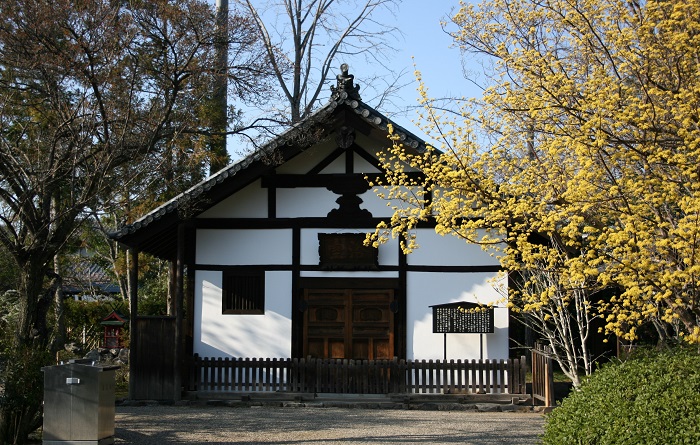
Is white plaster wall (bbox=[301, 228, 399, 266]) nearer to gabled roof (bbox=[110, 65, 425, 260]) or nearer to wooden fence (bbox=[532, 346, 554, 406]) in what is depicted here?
gabled roof (bbox=[110, 65, 425, 260])

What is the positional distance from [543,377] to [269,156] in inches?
256

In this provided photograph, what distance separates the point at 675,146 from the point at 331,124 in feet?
26.6

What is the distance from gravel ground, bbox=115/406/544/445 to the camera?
1130 centimetres

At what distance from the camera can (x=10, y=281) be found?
20359 millimetres

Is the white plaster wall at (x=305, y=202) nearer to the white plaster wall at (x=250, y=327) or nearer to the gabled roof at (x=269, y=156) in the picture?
the gabled roof at (x=269, y=156)

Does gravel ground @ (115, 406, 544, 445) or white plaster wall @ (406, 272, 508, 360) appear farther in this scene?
white plaster wall @ (406, 272, 508, 360)

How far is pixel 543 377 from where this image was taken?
14.7m

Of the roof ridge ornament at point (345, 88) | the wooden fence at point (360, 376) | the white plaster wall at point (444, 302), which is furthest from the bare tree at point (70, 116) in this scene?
the white plaster wall at point (444, 302)

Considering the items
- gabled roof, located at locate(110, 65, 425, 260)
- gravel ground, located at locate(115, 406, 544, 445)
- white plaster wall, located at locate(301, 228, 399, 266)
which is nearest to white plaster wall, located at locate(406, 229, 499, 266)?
white plaster wall, located at locate(301, 228, 399, 266)

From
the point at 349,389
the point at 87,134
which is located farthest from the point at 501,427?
the point at 87,134

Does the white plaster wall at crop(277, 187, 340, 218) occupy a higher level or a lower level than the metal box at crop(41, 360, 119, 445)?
higher

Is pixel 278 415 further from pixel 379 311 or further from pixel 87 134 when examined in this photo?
pixel 87 134

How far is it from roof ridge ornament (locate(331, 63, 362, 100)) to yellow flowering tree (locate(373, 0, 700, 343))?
18.6 feet

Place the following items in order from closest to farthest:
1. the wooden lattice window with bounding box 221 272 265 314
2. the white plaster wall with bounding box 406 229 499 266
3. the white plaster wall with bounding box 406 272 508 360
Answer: the white plaster wall with bounding box 406 272 508 360 → the white plaster wall with bounding box 406 229 499 266 → the wooden lattice window with bounding box 221 272 265 314
